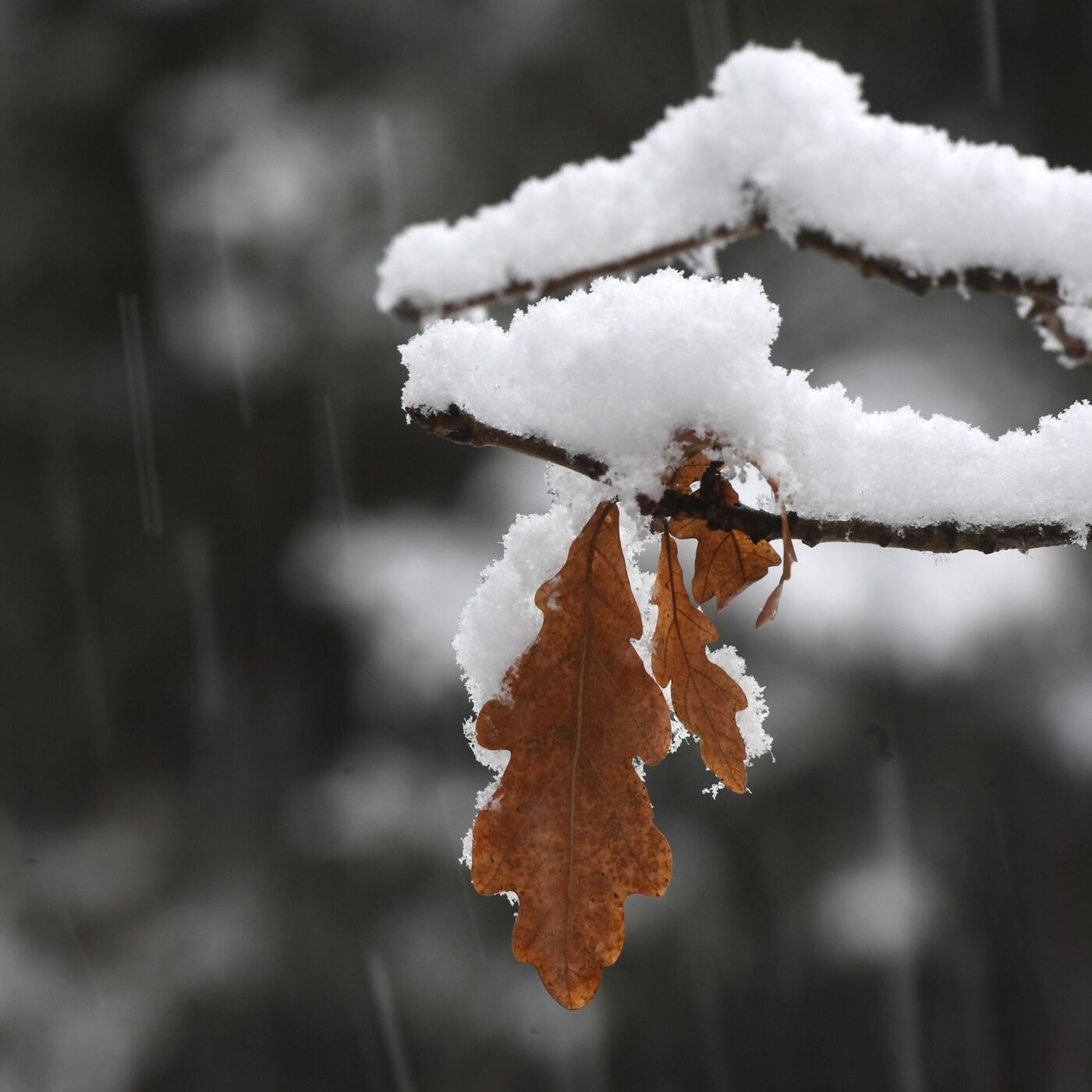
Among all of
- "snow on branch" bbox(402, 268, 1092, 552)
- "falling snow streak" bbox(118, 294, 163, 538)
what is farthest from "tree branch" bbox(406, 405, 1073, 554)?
"falling snow streak" bbox(118, 294, 163, 538)

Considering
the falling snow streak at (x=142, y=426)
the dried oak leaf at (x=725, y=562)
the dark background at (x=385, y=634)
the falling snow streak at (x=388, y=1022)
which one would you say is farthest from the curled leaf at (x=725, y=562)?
the falling snow streak at (x=142, y=426)

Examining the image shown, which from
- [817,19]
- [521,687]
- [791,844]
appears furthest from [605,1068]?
[817,19]

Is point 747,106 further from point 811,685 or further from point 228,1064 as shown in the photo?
point 228,1064

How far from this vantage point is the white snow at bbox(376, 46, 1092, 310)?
0.64 meters

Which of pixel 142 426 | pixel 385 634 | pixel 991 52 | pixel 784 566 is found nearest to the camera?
pixel 784 566

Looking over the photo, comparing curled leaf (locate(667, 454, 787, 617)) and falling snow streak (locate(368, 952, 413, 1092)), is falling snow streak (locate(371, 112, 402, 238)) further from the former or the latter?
curled leaf (locate(667, 454, 787, 617))

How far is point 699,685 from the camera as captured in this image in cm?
61

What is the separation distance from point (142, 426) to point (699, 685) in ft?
13.3

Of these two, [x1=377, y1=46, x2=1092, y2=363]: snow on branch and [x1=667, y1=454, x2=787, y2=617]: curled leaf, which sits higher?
[x1=377, y1=46, x2=1092, y2=363]: snow on branch

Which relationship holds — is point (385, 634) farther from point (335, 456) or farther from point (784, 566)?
point (784, 566)

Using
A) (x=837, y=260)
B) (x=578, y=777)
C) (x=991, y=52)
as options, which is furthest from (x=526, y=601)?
(x=991, y=52)

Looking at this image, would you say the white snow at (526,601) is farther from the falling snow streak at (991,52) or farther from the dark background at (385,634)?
the falling snow streak at (991,52)

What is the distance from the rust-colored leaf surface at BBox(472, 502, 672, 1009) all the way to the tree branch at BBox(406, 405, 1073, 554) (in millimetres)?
66

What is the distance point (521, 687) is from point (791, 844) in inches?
124
